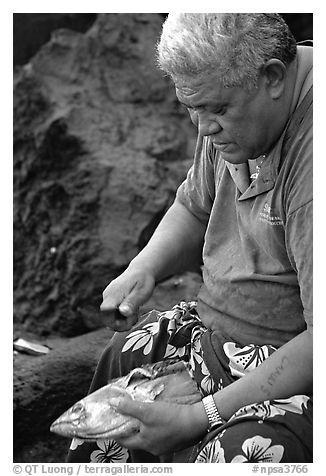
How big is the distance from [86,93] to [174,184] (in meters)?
0.51

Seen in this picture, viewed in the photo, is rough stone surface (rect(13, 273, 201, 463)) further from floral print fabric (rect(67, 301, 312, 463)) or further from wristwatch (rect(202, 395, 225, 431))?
wristwatch (rect(202, 395, 225, 431))

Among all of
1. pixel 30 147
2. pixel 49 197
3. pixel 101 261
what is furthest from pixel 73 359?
pixel 30 147

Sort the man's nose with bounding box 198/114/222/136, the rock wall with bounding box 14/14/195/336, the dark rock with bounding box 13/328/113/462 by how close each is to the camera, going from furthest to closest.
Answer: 1. the rock wall with bounding box 14/14/195/336
2. the dark rock with bounding box 13/328/113/462
3. the man's nose with bounding box 198/114/222/136

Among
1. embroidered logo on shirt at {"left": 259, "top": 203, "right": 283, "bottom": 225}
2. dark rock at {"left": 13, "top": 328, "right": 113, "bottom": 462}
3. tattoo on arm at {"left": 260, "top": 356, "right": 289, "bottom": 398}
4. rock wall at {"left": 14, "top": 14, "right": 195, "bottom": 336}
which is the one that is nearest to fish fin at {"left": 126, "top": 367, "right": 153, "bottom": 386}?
tattoo on arm at {"left": 260, "top": 356, "right": 289, "bottom": 398}

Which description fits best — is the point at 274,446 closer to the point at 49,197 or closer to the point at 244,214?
the point at 244,214

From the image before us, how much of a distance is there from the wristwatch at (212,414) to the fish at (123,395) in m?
0.12

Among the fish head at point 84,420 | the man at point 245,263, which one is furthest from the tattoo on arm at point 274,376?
the fish head at point 84,420

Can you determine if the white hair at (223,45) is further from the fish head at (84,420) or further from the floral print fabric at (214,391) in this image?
the fish head at (84,420)

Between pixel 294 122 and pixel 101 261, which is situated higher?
pixel 294 122

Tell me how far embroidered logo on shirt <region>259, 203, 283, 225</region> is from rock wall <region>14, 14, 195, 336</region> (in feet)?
4.79

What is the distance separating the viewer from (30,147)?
10.6 ft

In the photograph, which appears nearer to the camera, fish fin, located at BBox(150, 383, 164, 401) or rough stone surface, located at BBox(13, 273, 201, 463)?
fish fin, located at BBox(150, 383, 164, 401)

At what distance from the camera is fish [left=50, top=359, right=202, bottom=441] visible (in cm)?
161

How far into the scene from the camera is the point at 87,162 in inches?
123
